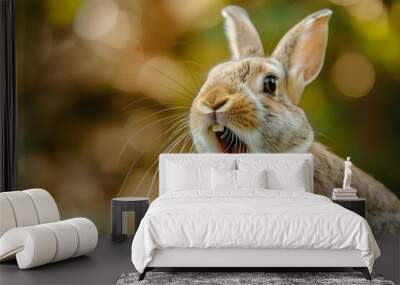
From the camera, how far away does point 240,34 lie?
697cm

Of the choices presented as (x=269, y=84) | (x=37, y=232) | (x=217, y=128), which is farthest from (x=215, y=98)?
(x=37, y=232)

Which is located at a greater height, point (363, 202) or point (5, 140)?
point (5, 140)

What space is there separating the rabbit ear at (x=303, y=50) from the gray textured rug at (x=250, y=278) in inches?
105

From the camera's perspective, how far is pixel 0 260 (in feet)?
16.8

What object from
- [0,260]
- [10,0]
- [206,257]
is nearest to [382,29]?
[206,257]

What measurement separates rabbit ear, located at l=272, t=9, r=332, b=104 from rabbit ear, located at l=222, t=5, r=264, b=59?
9.9 inches

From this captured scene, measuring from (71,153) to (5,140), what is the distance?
0.74 m

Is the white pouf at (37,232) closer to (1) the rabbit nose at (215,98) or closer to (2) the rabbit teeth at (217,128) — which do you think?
(2) the rabbit teeth at (217,128)

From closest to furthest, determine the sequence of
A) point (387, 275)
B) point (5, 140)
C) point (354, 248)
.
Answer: point (354, 248), point (387, 275), point (5, 140)

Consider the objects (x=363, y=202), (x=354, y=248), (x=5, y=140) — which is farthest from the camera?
(x=5, y=140)

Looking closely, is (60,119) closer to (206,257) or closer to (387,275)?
(206,257)

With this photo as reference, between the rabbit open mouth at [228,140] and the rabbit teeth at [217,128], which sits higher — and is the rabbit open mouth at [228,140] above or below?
below

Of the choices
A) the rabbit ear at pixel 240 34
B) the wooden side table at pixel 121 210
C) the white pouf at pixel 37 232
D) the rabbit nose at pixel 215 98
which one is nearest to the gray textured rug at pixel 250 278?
the white pouf at pixel 37 232

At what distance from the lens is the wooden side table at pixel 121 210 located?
635 cm
